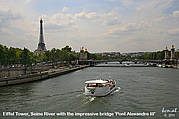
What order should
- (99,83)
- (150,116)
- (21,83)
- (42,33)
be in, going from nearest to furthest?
(150,116) → (99,83) → (21,83) → (42,33)

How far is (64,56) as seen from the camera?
9619 cm

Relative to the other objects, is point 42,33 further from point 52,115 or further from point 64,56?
point 52,115

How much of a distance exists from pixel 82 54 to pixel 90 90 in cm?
10649

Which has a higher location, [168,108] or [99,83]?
[99,83]

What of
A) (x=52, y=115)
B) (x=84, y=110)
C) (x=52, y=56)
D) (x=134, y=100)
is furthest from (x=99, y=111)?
(x=52, y=56)

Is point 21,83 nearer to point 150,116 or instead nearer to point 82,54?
point 150,116

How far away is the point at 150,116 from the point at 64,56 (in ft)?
270

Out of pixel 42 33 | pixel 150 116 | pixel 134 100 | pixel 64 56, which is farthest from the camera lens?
pixel 42 33

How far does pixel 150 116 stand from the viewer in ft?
52.5

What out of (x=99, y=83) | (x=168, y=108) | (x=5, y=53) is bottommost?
(x=168, y=108)

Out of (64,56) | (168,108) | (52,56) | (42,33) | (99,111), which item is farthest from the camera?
(42,33)

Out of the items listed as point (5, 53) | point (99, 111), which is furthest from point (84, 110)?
point (5, 53)

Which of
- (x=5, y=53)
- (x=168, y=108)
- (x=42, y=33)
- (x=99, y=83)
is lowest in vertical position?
(x=168, y=108)

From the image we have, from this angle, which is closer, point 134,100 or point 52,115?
point 52,115
